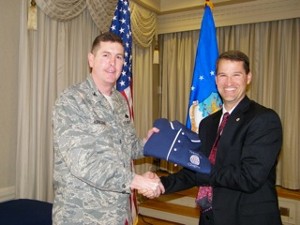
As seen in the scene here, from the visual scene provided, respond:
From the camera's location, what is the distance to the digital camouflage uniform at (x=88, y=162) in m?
1.54

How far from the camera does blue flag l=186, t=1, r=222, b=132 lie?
2.96 metres

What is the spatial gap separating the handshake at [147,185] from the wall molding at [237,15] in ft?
10.6

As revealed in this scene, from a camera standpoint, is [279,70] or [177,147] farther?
[279,70]

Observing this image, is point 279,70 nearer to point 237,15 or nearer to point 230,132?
point 237,15

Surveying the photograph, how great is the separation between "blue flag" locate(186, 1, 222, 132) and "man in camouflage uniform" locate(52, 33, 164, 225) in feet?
4.28

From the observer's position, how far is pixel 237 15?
4336 mm

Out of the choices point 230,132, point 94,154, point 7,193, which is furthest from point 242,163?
point 7,193

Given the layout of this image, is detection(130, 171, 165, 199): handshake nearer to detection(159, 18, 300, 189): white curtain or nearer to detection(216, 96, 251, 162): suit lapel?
detection(216, 96, 251, 162): suit lapel

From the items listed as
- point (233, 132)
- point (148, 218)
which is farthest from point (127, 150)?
point (148, 218)

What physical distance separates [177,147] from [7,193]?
1.90 meters

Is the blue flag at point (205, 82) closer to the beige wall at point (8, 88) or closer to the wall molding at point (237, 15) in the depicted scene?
the wall molding at point (237, 15)

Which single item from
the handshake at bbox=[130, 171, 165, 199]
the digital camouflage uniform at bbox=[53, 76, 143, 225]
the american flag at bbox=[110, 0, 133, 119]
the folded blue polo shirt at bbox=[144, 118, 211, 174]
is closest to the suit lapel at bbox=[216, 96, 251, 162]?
the folded blue polo shirt at bbox=[144, 118, 211, 174]

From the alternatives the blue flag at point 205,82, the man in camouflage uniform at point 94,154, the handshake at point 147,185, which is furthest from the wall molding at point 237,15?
the handshake at point 147,185

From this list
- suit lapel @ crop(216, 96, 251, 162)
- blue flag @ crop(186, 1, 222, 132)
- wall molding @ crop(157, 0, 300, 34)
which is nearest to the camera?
suit lapel @ crop(216, 96, 251, 162)
